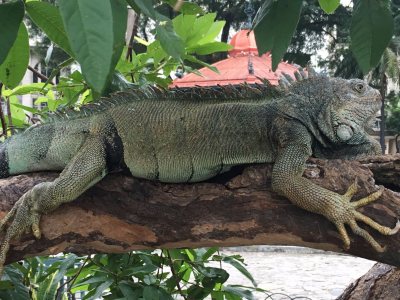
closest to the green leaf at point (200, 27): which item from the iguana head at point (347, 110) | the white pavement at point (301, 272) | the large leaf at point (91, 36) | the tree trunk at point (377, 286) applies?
the iguana head at point (347, 110)

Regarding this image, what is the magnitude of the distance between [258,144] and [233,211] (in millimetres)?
345

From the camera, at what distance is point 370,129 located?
2.16 metres

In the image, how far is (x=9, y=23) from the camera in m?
0.86

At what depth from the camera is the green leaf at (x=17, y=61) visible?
1188mm

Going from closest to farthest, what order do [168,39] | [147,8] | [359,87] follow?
1. [147,8]
2. [168,39]
3. [359,87]

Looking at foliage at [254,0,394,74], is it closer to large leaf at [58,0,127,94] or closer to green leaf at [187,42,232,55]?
large leaf at [58,0,127,94]

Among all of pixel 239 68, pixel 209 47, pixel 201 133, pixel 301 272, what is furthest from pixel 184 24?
pixel 301 272

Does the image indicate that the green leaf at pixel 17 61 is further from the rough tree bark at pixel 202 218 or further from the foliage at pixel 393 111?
the foliage at pixel 393 111

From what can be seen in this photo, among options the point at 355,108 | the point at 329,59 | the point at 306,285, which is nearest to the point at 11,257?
the point at 355,108

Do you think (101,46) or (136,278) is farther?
(136,278)

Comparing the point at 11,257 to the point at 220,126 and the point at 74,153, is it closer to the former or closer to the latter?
the point at 74,153

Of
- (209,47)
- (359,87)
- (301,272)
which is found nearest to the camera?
(359,87)

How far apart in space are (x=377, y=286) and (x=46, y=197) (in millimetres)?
1376

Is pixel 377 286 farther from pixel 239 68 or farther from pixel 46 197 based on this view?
pixel 239 68
